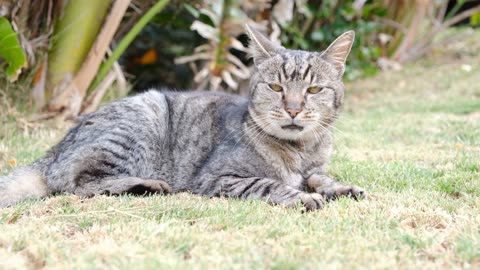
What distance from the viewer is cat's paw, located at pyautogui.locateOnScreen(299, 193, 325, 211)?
130 inches

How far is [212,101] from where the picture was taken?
468cm

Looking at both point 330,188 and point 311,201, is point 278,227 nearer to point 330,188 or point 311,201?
point 311,201

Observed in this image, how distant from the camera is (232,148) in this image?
404cm

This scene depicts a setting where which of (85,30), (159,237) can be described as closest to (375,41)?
(85,30)

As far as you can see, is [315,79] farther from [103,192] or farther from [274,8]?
[274,8]

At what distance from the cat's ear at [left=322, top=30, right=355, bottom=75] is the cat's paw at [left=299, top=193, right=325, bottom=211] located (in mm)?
1081

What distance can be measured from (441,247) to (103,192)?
6.72 ft

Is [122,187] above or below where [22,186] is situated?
above

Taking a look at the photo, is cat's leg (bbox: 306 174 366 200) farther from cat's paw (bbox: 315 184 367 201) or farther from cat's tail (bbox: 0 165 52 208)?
cat's tail (bbox: 0 165 52 208)

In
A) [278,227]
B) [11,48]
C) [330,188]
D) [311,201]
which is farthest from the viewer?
[11,48]

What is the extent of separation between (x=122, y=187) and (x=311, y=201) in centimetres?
118

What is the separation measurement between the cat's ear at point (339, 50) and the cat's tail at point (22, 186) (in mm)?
2032

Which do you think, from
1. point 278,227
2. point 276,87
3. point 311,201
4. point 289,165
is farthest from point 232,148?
point 278,227

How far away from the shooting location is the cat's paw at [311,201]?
10.9 feet
